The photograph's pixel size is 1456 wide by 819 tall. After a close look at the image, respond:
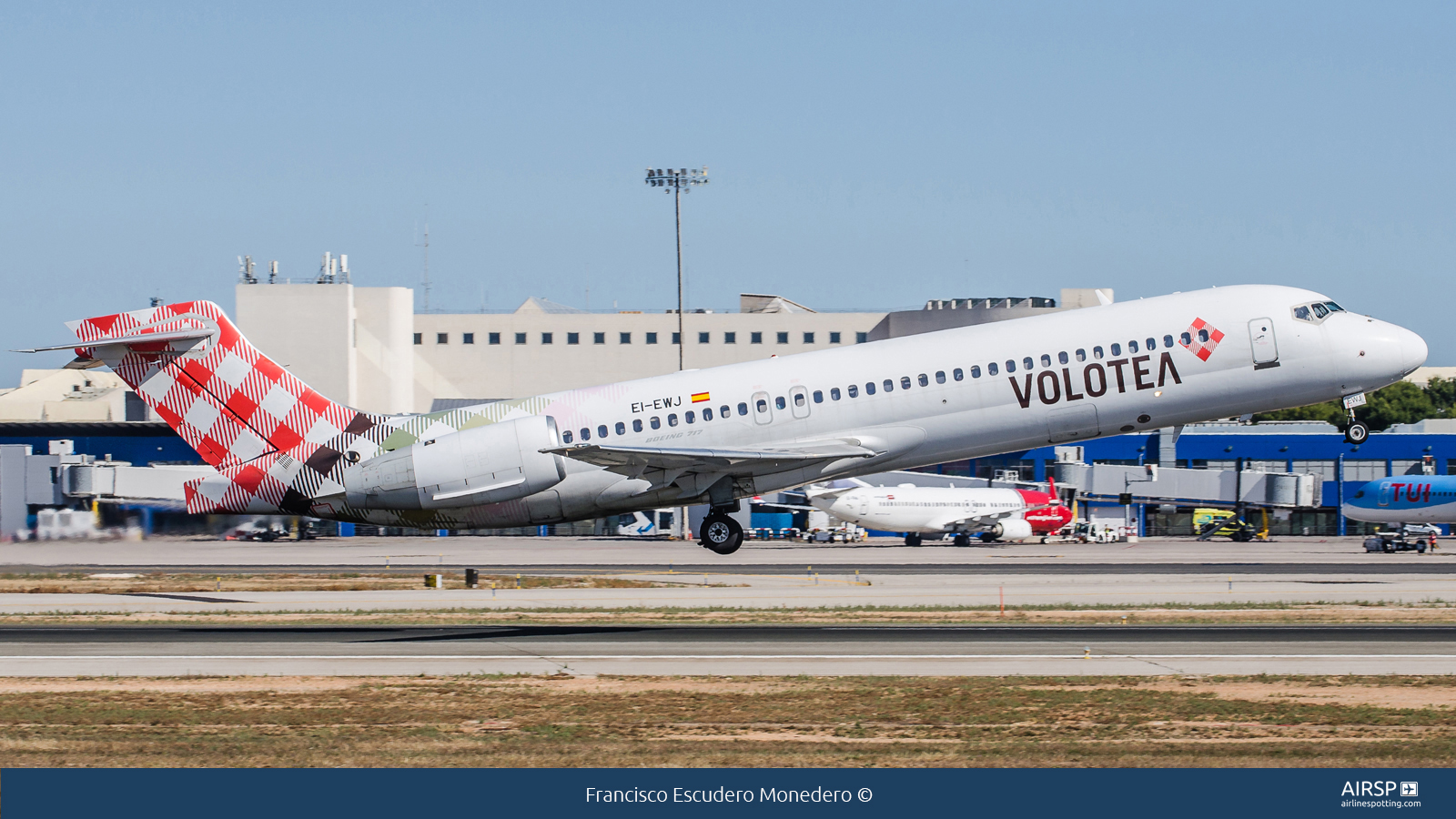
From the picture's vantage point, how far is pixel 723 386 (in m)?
35.1

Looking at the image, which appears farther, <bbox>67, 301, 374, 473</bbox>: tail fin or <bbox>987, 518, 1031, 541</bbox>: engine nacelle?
<bbox>987, 518, 1031, 541</bbox>: engine nacelle

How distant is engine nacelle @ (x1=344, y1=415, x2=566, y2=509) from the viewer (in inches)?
1379

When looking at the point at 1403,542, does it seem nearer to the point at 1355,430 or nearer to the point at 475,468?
the point at 1355,430

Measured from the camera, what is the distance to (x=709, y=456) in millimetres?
33531

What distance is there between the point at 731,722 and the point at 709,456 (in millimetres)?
11655

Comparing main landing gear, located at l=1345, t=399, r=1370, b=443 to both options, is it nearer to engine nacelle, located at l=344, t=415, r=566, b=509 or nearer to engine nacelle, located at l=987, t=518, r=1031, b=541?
engine nacelle, located at l=344, t=415, r=566, b=509

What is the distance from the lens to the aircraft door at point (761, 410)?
3459 centimetres

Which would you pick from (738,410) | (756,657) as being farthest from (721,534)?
(756,657)

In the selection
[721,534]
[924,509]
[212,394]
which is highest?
[212,394]

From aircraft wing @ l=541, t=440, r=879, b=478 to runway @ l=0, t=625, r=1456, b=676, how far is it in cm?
406

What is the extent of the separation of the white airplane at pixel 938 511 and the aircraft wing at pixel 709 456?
48.8 metres

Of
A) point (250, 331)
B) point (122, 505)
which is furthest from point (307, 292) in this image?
point (122, 505)

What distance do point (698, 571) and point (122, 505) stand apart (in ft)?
82.1

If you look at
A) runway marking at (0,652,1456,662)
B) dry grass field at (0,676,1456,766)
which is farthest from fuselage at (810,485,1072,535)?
dry grass field at (0,676,1456,766)
